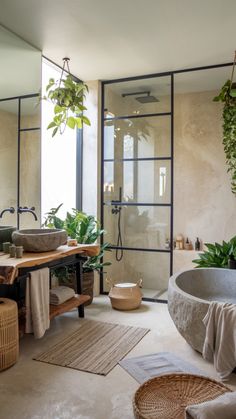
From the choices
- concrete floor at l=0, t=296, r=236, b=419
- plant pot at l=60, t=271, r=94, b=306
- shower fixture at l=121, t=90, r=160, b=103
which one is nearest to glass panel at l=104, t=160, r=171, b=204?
shower fixture at l=121, t=90, r=160, b=103

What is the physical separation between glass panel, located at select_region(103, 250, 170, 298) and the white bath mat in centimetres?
172

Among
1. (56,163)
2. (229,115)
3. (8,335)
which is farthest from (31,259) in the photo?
(229,115)

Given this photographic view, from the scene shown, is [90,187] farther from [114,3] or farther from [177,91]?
[114,3]

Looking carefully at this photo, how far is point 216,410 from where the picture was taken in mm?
1269

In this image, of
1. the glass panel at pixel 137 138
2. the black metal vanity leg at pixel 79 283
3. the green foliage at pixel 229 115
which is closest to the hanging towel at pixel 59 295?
the black metal vanity leg at pixel 79 283

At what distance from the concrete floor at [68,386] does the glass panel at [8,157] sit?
48.2 inches

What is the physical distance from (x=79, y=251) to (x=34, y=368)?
1170 millimetres

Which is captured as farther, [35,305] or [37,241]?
[37,241]

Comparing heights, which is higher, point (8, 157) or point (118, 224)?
point (8, 157)

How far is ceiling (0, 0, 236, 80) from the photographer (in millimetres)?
2838

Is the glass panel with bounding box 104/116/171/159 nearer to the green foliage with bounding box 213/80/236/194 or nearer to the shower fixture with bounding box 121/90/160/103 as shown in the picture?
the shower fixture with bounding box 121/90/160/103

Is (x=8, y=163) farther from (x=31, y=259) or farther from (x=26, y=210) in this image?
(x=31, y=259)

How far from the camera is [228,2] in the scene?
276 centimetres

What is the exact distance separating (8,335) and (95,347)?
2.57 feet
